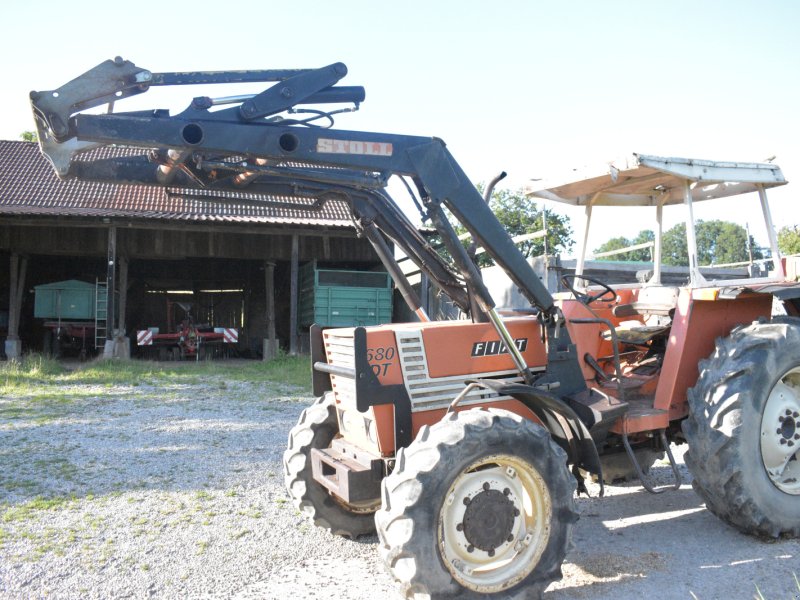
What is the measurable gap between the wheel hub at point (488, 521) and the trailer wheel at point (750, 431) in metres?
1.45

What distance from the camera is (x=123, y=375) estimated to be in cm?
1306

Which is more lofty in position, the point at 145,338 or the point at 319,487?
the point at 145,338

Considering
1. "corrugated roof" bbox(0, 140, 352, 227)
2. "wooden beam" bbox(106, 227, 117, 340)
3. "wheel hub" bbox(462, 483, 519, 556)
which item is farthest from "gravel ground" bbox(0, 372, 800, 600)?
"corrugated roof" bbox(0, 140, 352, 227)

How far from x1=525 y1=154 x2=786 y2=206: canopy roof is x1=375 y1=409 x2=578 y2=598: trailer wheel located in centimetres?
220

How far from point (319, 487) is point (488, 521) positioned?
1364 mm

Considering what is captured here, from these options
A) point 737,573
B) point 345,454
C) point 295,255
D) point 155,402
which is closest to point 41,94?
point 345,454

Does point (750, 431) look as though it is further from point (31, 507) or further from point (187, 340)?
point (187, 340)

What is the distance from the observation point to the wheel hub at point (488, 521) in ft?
11.3

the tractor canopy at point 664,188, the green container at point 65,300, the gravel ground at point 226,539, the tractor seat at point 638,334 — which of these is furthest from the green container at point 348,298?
the tractor seat at point 638,334

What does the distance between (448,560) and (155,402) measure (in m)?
7.86

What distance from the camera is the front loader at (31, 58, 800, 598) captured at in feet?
10.8

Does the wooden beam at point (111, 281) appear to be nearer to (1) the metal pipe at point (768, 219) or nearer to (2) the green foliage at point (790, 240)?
(1) the metal pipe at point (768, 219)

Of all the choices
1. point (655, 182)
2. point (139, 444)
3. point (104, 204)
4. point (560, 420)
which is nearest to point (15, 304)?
point (104, 204)

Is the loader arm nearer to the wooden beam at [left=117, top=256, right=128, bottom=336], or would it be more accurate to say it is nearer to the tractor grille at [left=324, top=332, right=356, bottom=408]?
the tractor grille at [left=324, top=332, right=356, bottom=408]
